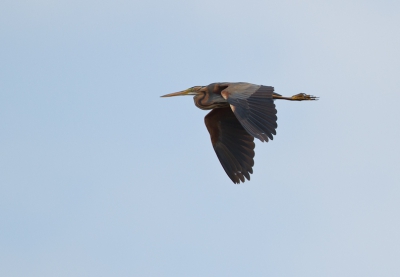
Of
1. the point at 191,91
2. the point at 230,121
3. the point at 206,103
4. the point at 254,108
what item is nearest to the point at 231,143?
the point at 230,121

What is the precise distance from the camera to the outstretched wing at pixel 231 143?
1508 centimetres

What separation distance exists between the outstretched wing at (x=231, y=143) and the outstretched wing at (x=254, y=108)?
107 centimetres

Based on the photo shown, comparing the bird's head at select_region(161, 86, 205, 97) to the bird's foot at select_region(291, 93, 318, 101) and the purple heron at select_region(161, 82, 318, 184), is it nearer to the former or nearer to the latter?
the purple heron at select_region(161, 82, 318, 184)

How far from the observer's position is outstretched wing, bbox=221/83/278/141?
42.9ft

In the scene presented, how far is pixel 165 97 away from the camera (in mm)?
16406

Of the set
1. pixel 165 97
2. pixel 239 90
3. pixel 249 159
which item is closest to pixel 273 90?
pixel 239 90

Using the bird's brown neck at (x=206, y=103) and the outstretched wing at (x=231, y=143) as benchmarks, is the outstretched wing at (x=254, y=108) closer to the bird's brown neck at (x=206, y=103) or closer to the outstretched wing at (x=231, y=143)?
the bird's brown neck at (x=206, y=103)

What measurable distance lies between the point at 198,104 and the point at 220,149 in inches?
34.0

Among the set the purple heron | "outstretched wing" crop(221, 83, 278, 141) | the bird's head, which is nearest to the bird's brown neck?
the purple heron

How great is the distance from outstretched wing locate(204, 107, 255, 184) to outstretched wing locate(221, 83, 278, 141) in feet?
3.50

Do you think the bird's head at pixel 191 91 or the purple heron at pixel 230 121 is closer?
the purple heron at pixel 230 121

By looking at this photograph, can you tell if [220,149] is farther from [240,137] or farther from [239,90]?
[239,90]

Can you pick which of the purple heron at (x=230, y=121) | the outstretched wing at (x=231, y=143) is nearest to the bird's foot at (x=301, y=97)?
the purple heron at (x=230, y=121)

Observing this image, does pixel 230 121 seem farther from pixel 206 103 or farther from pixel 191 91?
pixel 191 91
